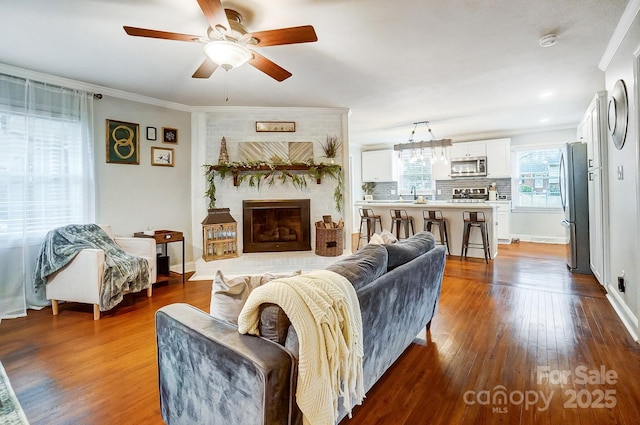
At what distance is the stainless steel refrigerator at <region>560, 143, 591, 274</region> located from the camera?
13.4ft

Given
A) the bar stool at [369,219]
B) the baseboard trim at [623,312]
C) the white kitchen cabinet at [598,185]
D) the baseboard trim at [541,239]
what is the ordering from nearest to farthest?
the baseboard trim at [623,312]
the white kitchen cabinet at [598,185]
the bar stool at [369,219]
the baseboard trim at [541,239]

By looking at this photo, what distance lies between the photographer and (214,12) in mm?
1789

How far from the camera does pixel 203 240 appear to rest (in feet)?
14.5

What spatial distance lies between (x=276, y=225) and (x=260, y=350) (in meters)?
3.85

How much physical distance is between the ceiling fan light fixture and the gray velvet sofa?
160 cm

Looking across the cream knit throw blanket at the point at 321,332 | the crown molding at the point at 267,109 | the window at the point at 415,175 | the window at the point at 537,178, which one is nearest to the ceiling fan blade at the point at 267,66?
the cream knit throw blanket at the point at 321,332

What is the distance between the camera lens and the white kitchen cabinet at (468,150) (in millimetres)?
6934

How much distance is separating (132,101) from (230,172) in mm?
1530

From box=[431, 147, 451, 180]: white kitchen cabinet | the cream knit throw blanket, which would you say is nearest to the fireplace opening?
the cream knit throw blanket

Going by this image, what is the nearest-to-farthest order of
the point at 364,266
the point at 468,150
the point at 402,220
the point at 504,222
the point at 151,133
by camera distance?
1. the point at 364,266
2. the point at 151,133
3. the point at 402,220
4. the point at 504,222
5. the point at 468,150

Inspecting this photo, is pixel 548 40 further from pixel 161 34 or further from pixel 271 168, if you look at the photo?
pixel 271 168

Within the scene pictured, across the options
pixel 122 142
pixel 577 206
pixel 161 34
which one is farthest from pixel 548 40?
pixel 122 142

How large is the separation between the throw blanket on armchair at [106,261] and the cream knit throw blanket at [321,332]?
242cm

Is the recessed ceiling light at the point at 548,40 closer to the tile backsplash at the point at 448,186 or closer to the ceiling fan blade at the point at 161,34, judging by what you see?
the ceiling fan blade at the point at 161,34
